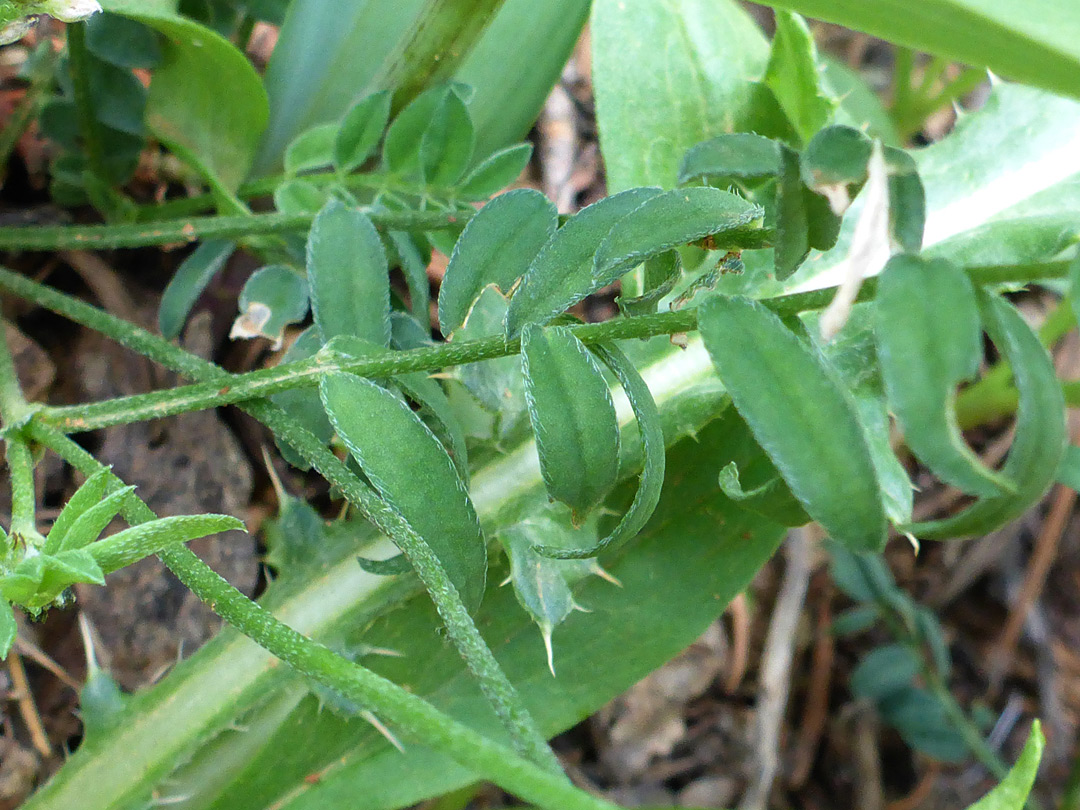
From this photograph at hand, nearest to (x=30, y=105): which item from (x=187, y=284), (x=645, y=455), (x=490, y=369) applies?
(x=187, y=284)

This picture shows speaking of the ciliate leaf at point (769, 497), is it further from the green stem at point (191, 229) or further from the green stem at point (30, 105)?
the green stem at point (30, 105)

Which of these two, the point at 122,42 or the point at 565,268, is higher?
the point at 122,42

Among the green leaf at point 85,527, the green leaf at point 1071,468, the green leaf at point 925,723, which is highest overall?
the green leaf at point 85,527

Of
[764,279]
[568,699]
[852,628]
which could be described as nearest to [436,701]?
[568,699]

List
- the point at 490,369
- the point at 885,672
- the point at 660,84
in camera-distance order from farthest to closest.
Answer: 1. the point at 885,672
2. the point at 660,84
3. the point at 490,369

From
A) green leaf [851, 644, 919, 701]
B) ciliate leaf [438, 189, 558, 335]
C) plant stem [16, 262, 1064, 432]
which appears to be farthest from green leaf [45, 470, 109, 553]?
green leaf [851, 644, 919, 701]

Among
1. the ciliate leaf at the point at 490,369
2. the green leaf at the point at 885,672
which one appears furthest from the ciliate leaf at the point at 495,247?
the green leaf at the point at 885,672

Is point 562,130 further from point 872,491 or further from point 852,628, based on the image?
point 872,491

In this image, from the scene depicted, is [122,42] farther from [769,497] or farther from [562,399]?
[769,497]
